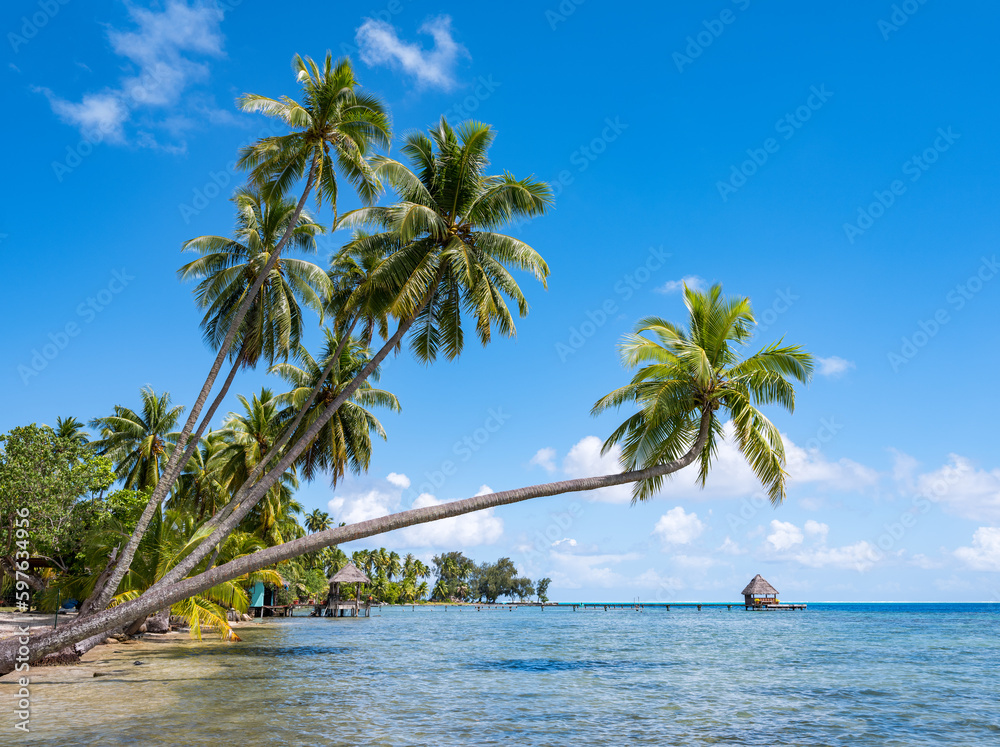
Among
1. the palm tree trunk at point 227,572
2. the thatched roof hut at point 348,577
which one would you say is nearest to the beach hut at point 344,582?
the thatched roof hut at point 348,577

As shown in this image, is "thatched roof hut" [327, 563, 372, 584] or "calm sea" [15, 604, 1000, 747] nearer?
"calm sea" [15, 604, 1000, 747]

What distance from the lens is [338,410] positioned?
24.8m

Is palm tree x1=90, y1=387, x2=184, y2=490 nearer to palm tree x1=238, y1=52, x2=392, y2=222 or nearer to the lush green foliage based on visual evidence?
the lush green foliage

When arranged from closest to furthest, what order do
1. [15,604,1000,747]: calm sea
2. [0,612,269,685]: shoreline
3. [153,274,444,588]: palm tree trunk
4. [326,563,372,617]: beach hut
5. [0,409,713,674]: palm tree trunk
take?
1. [15,604,1000,747]: calm sea
2. [0,409,713,674]: palm tree trunk
3. [153,274,444,588]: palm tree trunk
4. [0,612,269,685]: shoreline
5. [326,563,372,617]: beach hut

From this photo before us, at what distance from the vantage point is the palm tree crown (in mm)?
12844

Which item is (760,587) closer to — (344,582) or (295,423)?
(344,582)

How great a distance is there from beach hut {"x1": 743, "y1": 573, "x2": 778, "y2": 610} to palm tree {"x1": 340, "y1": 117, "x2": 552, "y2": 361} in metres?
75.3

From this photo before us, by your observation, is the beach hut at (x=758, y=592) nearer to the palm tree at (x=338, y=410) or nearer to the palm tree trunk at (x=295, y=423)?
the palm tree at (x=338, y=410)

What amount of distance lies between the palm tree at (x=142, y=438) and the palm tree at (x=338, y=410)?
921 centimetres

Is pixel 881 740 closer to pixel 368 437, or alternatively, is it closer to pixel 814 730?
pixel 814 730

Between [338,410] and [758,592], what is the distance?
70.0 metres

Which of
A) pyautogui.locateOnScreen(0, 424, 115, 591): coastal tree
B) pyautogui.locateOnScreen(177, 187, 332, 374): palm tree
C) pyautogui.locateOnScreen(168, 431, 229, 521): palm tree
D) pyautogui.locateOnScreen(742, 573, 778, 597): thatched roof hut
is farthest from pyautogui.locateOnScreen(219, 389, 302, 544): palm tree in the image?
pyautogui.locateOnScreen(742, 573, 778, 597): thatched roof hut

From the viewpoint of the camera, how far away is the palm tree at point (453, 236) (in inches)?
534

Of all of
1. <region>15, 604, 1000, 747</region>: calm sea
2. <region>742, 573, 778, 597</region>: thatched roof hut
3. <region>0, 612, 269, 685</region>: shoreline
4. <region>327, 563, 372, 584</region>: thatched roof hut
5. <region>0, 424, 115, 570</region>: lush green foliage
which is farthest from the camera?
<region>742, 573, 778, 597</region>: thatched roof hut
